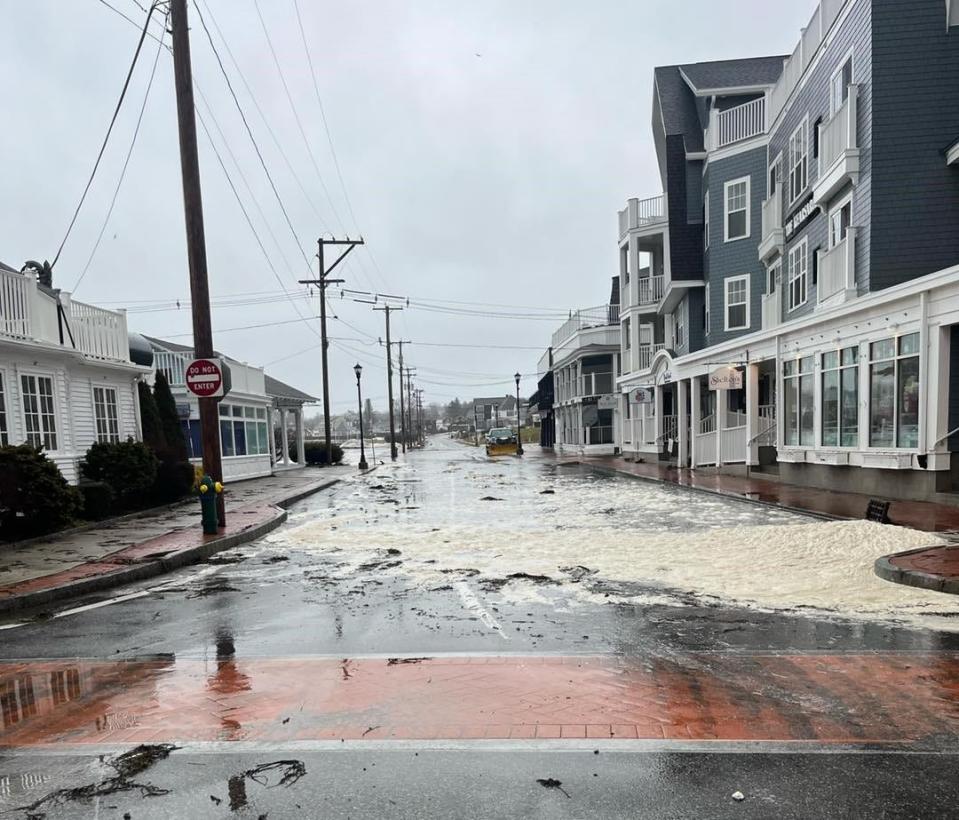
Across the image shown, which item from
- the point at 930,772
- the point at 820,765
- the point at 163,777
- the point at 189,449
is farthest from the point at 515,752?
the point at 189,449

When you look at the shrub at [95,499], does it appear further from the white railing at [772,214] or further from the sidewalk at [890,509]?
the white railing at [772,214]

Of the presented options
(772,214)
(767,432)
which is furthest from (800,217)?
(767,432)

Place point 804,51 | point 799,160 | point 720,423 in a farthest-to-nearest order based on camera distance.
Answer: point 720,423 → point 799,160 → point 804,51

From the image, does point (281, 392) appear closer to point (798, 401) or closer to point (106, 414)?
point (106, 414)

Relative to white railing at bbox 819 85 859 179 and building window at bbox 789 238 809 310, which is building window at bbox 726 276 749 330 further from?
white railing at bbox 819 85 859 179

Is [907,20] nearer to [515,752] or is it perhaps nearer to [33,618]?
[515,752]

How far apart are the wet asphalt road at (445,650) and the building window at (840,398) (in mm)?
4612

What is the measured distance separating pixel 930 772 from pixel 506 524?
9.07m

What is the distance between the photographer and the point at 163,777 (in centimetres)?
342

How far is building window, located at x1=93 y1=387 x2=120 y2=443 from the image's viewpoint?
16.2m

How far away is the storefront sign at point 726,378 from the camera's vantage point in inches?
814

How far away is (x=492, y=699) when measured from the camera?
4.27m

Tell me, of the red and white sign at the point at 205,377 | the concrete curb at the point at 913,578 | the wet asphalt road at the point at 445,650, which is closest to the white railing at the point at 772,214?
the wet asphalt road at the point at 445,650

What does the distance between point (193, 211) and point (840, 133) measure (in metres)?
15.1
